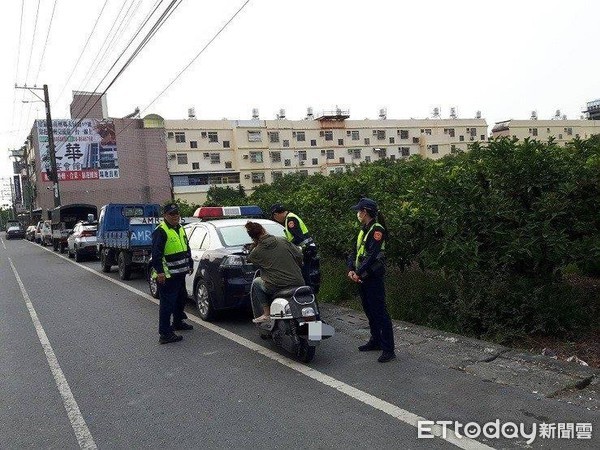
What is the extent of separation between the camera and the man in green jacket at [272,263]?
221 inches

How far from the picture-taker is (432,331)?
6.29 m

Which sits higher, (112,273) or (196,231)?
(196,231)

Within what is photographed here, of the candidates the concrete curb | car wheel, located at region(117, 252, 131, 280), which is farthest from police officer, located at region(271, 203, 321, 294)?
car wheel, located at region(117, 252, 131, 280)

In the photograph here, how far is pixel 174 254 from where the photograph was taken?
22.1 ft

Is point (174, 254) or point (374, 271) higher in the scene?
point (174, 254)

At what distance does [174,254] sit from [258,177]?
52760 mm

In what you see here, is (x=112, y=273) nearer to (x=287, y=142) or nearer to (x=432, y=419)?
(x=432, y=419)

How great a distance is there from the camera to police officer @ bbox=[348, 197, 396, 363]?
17.3ft

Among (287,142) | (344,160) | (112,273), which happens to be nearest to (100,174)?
(287,142)

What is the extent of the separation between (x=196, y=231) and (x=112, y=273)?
726 centimetres

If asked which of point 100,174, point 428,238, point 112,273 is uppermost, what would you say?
point 100,174

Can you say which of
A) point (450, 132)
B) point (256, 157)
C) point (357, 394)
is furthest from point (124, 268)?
point (450, 132)

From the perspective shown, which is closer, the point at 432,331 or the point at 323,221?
the point at 432,331

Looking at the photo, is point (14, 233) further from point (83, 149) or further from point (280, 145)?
point (280, 145)
